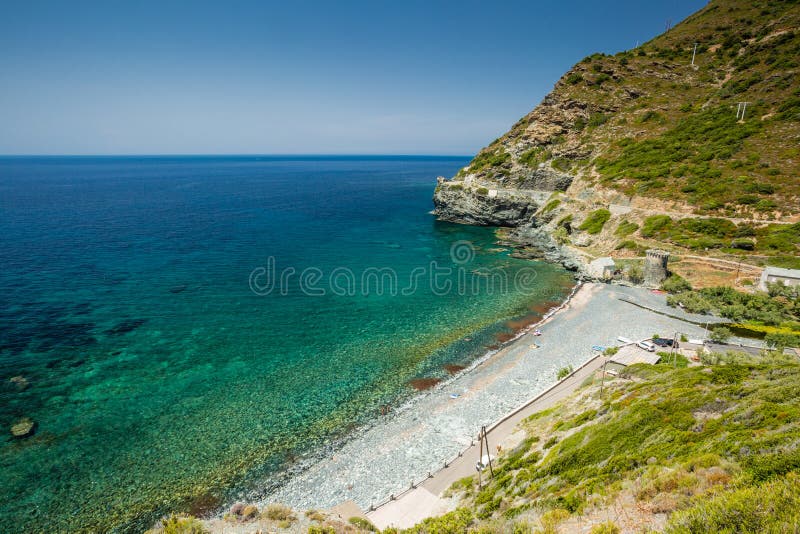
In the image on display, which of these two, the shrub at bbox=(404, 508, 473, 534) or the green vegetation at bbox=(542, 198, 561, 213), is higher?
the green vegetation at bbox=(542, 198, 561, 213)

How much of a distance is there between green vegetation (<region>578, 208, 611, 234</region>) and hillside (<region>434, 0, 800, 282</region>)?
0.68 ft

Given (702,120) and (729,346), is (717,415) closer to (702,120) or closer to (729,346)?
(729,346)

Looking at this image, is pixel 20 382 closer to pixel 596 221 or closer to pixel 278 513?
pixel 278 513

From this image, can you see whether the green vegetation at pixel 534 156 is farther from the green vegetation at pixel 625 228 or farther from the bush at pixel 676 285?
the bush at pixel 676 285

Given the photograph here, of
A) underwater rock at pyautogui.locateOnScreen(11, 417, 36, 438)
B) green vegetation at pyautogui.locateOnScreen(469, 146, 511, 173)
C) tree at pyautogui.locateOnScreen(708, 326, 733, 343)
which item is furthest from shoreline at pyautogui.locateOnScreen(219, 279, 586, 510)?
green vegetation at pyautogui.locateOnScreen(469, 146, 511, 173)

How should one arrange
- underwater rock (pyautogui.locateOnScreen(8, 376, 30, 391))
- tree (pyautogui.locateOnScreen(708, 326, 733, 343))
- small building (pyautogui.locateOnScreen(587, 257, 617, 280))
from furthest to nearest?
small building (pyautogui.locateOnScreen(587, 257, 617, 280)) < tree (pyautogui.locateOnScreen(708, 326, 733, 343)) < underwater rock (pyautogui.locateOnScreen(8, 376, 30, 391))

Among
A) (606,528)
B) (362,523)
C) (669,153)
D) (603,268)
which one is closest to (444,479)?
(362,523)

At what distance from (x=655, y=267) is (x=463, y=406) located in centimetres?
3115

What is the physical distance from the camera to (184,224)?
75438mm

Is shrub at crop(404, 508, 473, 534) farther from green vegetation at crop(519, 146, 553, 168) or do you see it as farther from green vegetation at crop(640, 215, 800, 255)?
green vegetation at crop(519, 146, 553, 168)

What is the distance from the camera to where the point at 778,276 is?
34.3 metres

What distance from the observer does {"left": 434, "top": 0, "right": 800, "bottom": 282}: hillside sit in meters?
46.2

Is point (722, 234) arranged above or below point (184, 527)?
above

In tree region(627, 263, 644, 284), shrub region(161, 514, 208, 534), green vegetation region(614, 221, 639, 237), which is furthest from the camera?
green vegetation region(614, 221, 639, 237)
